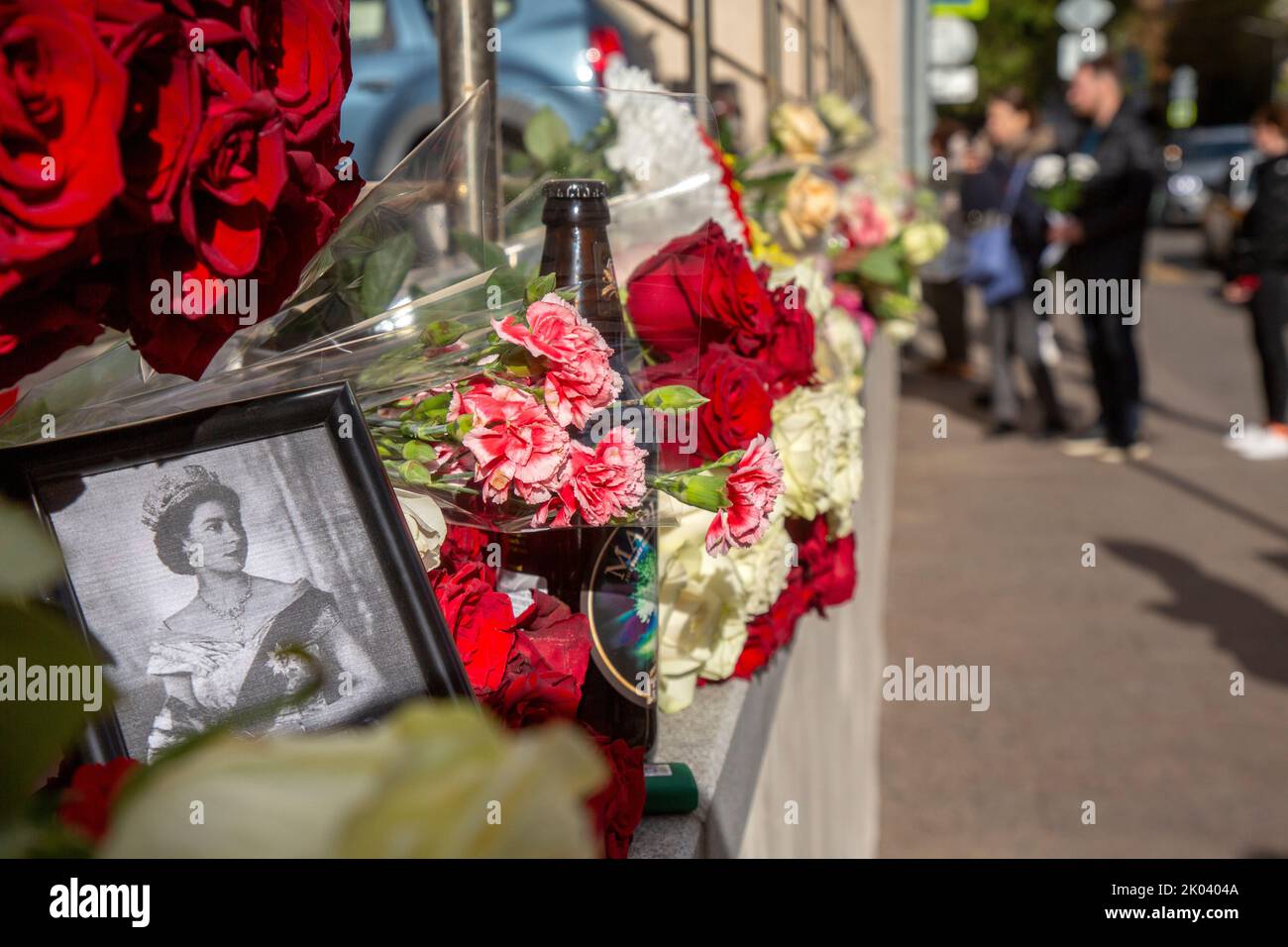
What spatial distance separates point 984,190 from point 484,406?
28.1ft

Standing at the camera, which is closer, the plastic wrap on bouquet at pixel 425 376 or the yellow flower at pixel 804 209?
the plastic wrap on bouquet at pixel 425 376

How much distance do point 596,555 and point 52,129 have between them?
613mm

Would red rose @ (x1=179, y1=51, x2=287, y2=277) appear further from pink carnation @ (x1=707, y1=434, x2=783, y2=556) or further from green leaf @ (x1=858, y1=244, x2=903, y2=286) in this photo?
green leaf @ (x1=858, y1=244, x2=903, y2=286)

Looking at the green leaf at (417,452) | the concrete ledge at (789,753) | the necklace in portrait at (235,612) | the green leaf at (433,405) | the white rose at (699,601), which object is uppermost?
the green leaf at (433,405)

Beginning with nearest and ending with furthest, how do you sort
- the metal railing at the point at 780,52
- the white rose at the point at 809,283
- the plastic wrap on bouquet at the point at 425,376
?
the plastic wrap on bouquet at the point at 425,376
the white rose at the point at 809,283
the metal railing at the point at 780,52

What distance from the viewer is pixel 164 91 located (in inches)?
25.2

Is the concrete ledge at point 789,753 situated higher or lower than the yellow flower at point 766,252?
lower

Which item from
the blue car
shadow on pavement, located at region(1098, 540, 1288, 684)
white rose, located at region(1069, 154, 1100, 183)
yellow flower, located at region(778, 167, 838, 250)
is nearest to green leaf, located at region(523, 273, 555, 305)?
yellow flower, located at region(778, 167, 838, 250)

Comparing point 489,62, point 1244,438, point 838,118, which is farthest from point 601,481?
point 1244,438

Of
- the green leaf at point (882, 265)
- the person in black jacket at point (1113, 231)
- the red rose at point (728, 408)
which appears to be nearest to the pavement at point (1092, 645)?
the person in black jacket at point (1113, 231)

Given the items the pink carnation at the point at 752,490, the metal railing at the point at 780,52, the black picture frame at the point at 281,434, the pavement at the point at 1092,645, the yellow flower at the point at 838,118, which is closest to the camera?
the black picture frame at the point at 281,434

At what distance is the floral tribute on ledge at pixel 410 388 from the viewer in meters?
0.38

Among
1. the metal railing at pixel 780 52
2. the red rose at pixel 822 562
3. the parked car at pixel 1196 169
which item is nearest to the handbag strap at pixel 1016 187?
the metal railing at pixel 780 52

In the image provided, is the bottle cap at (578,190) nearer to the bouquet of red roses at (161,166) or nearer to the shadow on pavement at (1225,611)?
the bouquet of red roses at (161,166)
